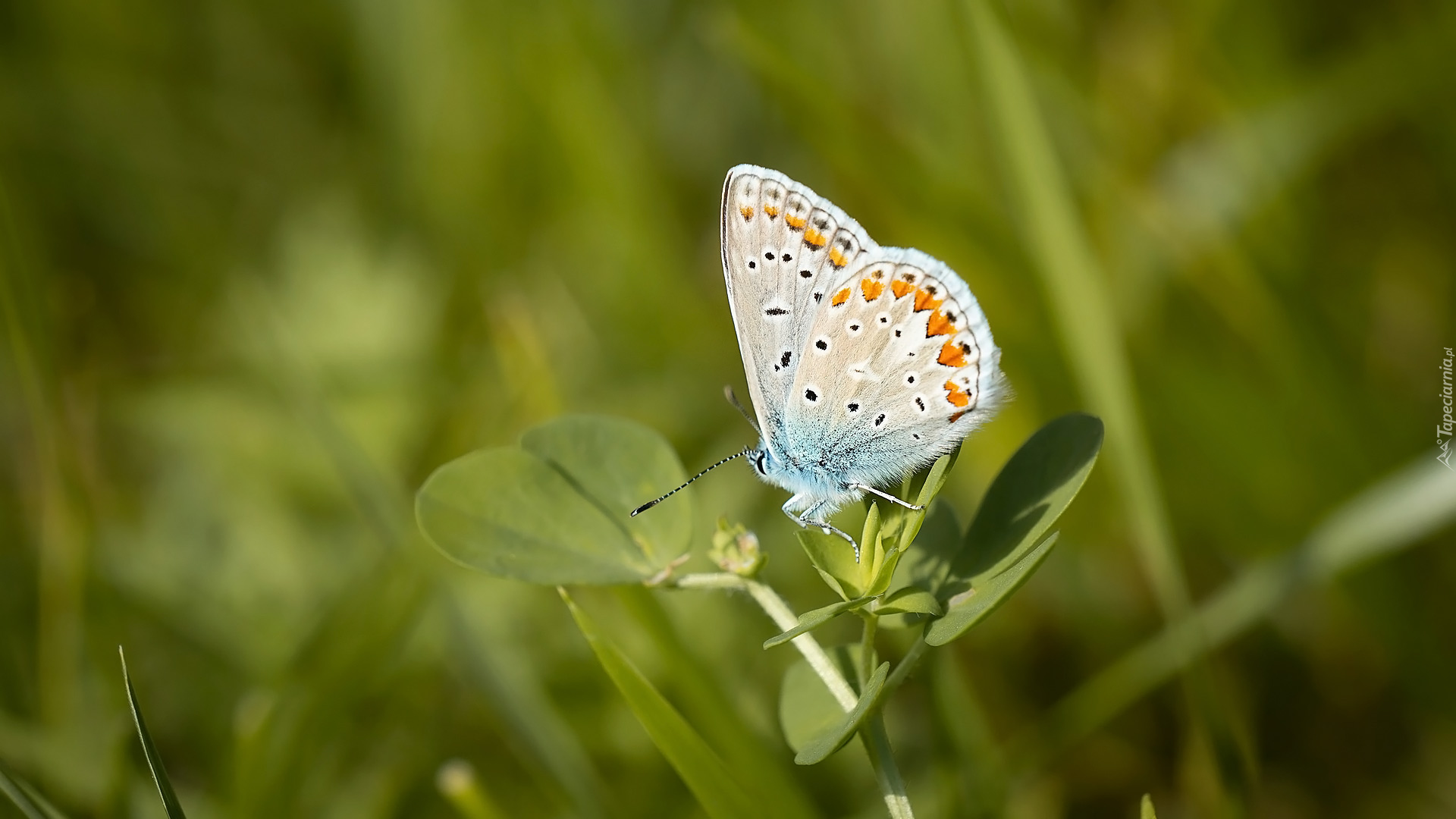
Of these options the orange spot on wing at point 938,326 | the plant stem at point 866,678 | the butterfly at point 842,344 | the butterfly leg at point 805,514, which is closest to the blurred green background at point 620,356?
the butterfly leg at point 805,514

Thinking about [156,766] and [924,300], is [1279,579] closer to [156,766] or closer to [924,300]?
[924,300]

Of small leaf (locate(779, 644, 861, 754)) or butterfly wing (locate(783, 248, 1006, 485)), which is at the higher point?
butterfly wing (locate(783, 248, 1006, 485))

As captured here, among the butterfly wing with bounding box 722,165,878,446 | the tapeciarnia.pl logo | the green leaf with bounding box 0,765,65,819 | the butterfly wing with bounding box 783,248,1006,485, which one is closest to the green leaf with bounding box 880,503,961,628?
the butterfly wing with bounding box 783,248,1006,485

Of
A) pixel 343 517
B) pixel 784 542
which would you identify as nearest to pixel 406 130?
pixel 343 517

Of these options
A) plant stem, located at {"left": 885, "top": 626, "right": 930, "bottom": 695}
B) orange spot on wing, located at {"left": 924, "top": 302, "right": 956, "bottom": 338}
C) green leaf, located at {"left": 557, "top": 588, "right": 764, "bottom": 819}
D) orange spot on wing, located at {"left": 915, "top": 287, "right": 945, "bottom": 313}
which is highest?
orange spot on wing, located at {"left": 915, "top": 287, "right": 945, "bottom": 313}

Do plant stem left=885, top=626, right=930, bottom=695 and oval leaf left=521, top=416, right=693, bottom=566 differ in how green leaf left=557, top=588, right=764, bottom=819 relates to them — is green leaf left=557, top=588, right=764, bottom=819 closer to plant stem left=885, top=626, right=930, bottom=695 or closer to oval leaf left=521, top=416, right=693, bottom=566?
oval leaf left=521, top=416, right=693, bottom=566

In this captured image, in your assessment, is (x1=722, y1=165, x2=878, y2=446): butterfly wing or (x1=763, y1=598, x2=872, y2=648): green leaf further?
(x1=722, y1=165, x2=878, y2=446): butterfly wing

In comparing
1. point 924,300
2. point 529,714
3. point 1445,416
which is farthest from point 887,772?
point 1445,416

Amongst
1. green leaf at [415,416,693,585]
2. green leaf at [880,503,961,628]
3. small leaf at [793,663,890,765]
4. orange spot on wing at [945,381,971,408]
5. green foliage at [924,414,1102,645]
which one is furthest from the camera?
orange spot on wing at [945,381,971,408]
